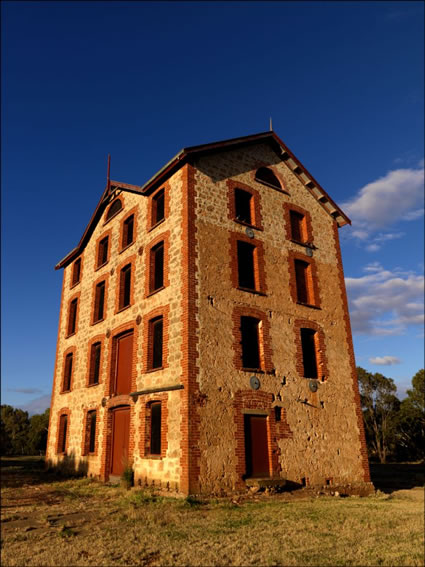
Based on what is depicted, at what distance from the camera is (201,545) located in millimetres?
7379

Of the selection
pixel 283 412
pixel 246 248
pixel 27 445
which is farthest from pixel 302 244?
pixel 27 445

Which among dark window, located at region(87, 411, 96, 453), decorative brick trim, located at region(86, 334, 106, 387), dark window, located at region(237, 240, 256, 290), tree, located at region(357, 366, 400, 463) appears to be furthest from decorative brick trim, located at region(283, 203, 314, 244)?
tree, located at region(357, 366, 400, 463)

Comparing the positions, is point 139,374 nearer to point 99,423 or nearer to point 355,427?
point 99,423

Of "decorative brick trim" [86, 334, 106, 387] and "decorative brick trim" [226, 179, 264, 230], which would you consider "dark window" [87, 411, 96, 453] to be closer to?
"decorative brick trim" [86, 334, 106, 387]

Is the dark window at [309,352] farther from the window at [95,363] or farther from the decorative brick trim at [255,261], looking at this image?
the window at [95,363]

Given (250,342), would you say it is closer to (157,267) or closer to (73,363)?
(157,267)

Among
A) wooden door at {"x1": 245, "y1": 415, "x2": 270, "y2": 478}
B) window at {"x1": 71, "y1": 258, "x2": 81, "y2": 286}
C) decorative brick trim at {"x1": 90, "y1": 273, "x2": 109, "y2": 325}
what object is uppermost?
window at {"x1": 71, "y1": 258, "x2": 81, "y2": 286}

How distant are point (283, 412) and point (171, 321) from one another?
4988mm

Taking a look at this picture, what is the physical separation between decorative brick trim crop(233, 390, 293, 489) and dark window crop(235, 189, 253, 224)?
692cm

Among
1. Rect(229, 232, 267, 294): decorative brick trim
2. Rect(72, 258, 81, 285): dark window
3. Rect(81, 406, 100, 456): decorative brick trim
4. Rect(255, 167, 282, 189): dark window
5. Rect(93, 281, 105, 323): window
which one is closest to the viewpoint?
Rect(229, 232, 267, 294): decorative brick trim

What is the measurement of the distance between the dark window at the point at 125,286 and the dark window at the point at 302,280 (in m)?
7.11

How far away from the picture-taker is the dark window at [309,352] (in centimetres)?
1661

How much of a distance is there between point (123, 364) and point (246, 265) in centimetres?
625

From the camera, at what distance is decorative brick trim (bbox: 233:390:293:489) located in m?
13.2
